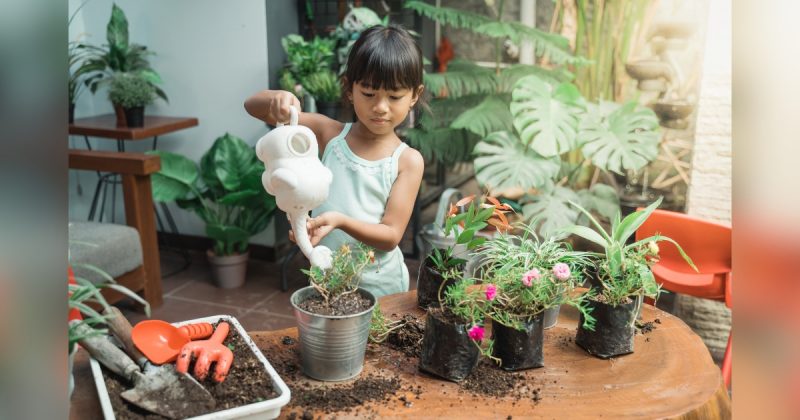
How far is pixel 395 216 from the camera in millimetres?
1273

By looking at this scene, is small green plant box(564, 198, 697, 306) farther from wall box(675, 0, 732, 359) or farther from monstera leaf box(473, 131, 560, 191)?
wall box(675, 0, 732, 359)

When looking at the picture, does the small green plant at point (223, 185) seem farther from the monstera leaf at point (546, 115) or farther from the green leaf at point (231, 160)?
the monstera leaf at point (546, 115)

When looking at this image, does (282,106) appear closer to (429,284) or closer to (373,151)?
(373,151)

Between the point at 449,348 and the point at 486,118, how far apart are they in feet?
7.02

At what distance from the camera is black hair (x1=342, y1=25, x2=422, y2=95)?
115 centimetres

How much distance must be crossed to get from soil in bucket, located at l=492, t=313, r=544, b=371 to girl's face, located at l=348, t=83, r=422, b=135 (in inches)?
17.5

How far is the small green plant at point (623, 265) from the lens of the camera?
1.12 metres

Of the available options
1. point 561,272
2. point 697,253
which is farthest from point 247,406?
point 697,253

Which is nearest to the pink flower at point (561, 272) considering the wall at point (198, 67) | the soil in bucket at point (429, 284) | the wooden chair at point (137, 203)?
the soil in bucket at point (429, 284)

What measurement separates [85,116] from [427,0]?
219 centimetres

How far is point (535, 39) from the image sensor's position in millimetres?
2994

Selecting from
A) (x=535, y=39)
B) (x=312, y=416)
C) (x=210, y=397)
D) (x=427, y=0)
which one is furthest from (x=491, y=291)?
(x=427, y=0)
